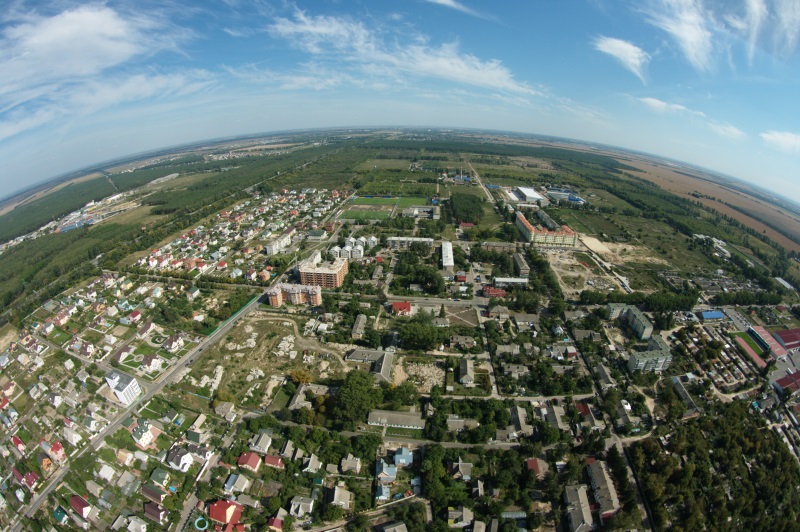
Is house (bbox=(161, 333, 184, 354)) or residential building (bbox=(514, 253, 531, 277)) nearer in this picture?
house (bbox=(161, 333, 184, 354))

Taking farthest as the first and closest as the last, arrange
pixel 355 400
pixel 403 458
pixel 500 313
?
pixel 500 313 → pixel 355 400 → pixel 403 458

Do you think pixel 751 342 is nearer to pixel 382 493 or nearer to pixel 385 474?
pixel 385 474

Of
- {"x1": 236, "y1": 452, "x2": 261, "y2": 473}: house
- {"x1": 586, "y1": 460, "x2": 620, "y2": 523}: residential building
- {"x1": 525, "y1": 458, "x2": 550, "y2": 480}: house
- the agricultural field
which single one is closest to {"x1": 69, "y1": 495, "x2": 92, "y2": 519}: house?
{"x1": 236, "y1": 452, "x2": 261, "y2": 473}: house

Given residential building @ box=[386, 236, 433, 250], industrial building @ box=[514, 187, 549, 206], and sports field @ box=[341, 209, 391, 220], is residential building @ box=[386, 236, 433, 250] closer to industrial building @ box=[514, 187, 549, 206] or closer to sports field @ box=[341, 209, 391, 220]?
sports field @ box=[341, 209, 391, 220]

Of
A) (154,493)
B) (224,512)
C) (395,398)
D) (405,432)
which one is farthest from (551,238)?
(154,493)

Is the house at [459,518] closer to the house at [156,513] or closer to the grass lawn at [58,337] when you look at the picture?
the house at [156,513]

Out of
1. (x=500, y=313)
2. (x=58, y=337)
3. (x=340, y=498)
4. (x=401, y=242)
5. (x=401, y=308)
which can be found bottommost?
(x=340, y=498)
